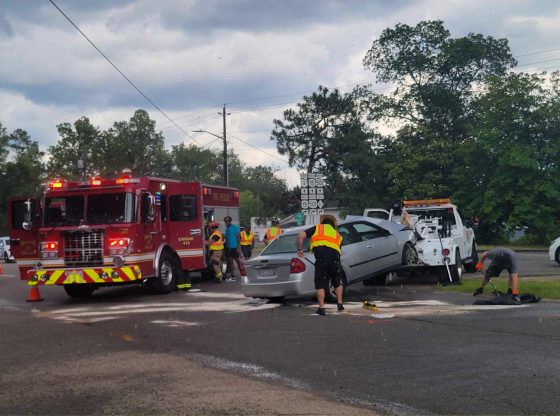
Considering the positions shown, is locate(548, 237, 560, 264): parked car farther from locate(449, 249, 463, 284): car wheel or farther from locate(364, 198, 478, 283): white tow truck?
locate(449, 249, 463, 284): car wheel

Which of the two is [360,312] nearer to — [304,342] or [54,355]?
[304,342]

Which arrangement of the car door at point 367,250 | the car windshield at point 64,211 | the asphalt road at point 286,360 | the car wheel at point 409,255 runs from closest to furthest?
the asphalt road at point 286,360 < the car door at point 367,250 < the car windshield at point 64,211 < the car wheel at point 409,255

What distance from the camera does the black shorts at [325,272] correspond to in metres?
11.1

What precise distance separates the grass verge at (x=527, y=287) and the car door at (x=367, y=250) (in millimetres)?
1513

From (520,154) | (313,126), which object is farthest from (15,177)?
(520,154)

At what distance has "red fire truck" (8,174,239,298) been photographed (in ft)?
45.7

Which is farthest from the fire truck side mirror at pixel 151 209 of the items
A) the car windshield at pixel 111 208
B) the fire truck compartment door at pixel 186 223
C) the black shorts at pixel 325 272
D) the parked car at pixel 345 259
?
the black shorts at pixel 325 272

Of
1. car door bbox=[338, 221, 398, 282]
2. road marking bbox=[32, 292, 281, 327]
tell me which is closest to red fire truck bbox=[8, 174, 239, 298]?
road marking bbox=[32, 292, 281, 327]

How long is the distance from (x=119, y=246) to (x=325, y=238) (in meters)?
4.93

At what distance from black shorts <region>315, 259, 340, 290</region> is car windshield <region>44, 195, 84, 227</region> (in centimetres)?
591

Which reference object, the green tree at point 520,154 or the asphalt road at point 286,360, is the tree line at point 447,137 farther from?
the asphalt road at point 286,360

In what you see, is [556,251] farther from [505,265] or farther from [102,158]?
[102,158]

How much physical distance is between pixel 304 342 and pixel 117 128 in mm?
82977

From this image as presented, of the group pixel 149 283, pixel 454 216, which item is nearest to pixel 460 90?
pixel 454 216
